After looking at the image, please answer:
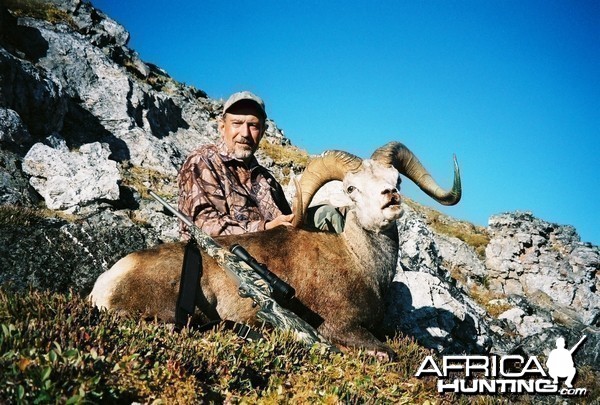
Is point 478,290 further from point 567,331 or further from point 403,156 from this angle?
point 403,156

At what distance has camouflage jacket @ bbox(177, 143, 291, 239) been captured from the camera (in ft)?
25.4

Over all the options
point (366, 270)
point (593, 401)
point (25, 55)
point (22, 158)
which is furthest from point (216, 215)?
point (25, 55)

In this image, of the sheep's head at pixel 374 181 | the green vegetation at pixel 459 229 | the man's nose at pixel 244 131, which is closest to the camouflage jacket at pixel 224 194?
the man's nose at pixel 244 131

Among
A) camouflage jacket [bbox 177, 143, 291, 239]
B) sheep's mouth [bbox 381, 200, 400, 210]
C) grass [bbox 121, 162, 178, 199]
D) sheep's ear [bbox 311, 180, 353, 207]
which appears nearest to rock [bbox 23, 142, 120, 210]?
grass [bbox 121, 162, 178, 199]

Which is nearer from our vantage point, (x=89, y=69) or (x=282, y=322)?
(x=282, y=322)

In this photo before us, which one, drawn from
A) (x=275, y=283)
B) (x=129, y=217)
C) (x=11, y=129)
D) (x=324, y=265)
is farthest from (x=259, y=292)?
→ (x=11, y=129)

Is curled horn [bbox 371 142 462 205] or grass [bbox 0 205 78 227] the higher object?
curled horn [bbox 371 142 462 205]

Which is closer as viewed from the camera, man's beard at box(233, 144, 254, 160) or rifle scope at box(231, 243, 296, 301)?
rifle scope at box(231, 243, 296, 301)

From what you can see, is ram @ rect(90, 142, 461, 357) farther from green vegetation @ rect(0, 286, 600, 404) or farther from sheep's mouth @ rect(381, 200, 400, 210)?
green vegetation @ rect(0, 286, 600, 404)

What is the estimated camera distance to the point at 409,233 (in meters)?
13.7

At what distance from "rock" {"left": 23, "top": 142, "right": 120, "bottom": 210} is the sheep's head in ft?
38.7

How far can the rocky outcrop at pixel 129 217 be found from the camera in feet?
30.4

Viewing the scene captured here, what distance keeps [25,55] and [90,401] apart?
102 ft

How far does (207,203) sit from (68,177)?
11846 millimetres
